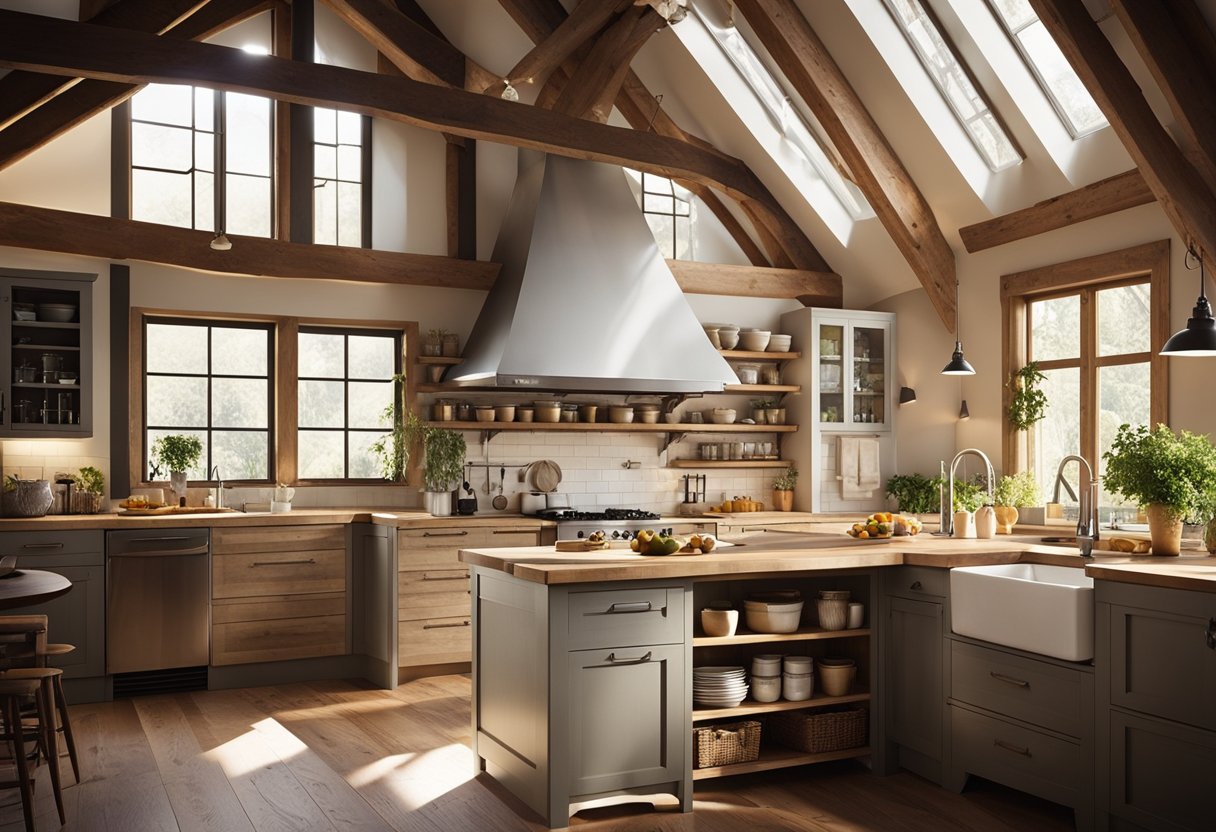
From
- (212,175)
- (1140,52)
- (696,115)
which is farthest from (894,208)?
(212,175)

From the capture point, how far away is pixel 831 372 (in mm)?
8469

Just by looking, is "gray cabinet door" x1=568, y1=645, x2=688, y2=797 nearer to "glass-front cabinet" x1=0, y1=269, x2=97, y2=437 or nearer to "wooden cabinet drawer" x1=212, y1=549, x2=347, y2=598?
"wooden cabinet drawer" x1=212, y1=549, x2=347, y2=598

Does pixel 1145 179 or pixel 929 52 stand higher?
pixel 929 52

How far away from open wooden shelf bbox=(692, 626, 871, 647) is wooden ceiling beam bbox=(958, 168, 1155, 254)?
324cm

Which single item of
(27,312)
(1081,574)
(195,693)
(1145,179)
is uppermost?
(1145,179)

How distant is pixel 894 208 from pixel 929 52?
1.09 metres

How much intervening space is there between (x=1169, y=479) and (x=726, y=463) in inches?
163

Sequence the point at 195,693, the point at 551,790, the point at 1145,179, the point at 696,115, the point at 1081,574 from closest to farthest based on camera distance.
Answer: the point at 551,790 < the point at 1081,574 < the point at 1145,179 < the point at 195,693 < the point at 696,115

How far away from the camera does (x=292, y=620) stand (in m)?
6.58

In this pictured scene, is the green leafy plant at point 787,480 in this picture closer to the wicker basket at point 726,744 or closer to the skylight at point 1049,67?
the skylight at point 1049,67

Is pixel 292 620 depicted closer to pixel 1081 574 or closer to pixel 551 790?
pixel 551 790

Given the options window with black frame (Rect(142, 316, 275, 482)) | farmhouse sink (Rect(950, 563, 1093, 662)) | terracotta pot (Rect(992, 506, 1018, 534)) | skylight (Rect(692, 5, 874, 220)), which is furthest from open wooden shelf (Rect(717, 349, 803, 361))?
farmhouse sink (Rect(950, 563, 1093, 662))

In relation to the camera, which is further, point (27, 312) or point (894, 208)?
point (894, 208)

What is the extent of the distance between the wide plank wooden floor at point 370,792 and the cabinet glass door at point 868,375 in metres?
4.13
